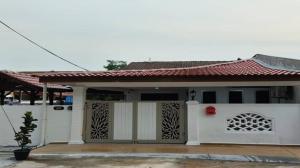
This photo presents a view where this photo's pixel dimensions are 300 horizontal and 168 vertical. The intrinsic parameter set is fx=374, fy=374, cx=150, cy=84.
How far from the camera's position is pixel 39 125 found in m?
14.5

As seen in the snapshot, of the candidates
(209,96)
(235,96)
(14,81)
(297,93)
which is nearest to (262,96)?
(235,96)

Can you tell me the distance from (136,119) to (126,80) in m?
1.61

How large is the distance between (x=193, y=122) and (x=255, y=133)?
2.32 meters

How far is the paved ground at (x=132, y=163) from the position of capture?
9.85m

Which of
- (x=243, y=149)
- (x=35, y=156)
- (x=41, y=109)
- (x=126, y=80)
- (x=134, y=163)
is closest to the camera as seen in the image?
(x=134, y=163)

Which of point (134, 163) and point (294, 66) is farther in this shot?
point (294, 66)

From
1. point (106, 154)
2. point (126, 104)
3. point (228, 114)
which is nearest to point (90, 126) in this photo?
point (126, 104)

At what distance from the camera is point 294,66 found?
19.5 metres

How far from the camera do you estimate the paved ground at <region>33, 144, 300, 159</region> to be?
1188 cm

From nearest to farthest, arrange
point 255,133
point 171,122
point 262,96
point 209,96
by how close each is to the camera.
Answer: point 255,133
point 171,122
point 262,96
point 209,96

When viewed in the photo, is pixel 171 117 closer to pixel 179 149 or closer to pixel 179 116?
pixel 179 116

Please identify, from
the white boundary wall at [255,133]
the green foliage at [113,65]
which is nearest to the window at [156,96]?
the white boundary wall at [255,133]

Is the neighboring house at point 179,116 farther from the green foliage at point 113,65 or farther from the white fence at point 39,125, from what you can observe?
the green foliage at point 113,65

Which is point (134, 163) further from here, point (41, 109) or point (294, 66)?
point (294, 66)
